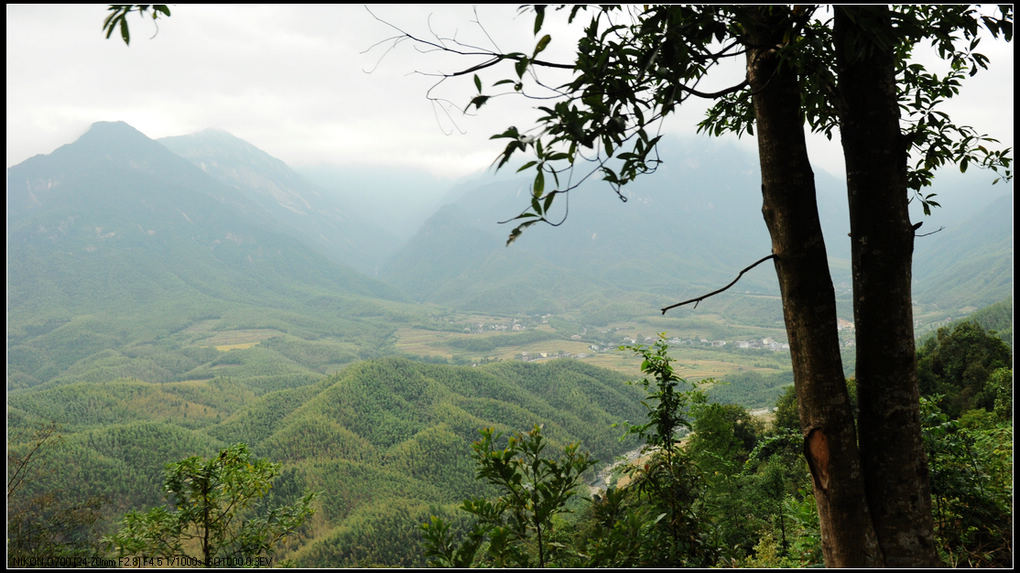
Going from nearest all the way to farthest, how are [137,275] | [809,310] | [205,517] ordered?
[809,310]
[205,517]
[137,275]

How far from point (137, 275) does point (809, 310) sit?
7220 inches

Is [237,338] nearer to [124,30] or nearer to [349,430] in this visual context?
[349,430]

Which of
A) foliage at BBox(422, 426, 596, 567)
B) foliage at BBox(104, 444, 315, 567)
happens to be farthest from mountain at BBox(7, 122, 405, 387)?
foliage at BBox(422, 426, 596, 567)

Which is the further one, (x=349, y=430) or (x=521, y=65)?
(x=349, y=430)

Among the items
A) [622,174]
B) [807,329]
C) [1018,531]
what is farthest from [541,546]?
[1018,531]

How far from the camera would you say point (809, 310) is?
181 centimetres

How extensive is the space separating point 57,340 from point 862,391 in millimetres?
140312

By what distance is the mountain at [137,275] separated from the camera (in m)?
108

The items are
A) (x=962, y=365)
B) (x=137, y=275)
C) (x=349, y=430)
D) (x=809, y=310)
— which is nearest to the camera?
(x=809, y=310)


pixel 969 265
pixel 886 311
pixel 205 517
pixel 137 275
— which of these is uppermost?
pixel 969 265

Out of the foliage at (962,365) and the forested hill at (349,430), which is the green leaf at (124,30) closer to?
the foliage at (962,365)

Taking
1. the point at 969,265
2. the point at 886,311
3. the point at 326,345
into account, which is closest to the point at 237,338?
the point at 326,345

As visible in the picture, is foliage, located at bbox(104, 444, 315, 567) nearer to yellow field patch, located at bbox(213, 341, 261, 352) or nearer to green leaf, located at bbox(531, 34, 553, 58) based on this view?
green leaf, located at bbox(531, 34, 553, 58)

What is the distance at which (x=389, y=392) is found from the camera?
54438mm
